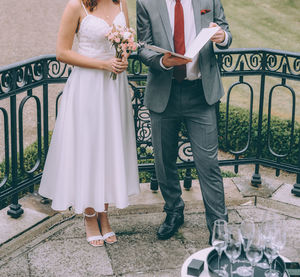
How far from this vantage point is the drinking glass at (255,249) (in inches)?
132

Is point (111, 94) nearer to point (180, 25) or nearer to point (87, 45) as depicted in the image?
point (87, 45)

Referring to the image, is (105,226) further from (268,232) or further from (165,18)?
(268,232)

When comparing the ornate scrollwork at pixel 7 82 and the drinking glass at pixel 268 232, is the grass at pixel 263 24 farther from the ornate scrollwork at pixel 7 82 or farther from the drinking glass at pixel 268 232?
the drinking glass at pixel 268 232

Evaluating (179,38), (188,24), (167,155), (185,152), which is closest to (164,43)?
(179,38)

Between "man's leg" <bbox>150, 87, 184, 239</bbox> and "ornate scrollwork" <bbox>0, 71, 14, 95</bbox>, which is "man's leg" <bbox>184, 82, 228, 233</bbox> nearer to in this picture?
"man's leg" <bbox>150, 87, 184, 239</bbox>

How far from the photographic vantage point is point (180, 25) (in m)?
4.50

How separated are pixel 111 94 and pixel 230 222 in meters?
1.71

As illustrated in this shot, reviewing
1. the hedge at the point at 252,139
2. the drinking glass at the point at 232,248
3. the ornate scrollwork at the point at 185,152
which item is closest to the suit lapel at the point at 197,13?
the ornate scrollwork at the point at 185,152

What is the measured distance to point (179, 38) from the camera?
4516 mm

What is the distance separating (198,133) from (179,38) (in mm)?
791

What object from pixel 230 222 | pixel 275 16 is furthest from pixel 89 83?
pixel 275 16

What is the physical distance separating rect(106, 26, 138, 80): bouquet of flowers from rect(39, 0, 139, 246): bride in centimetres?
8

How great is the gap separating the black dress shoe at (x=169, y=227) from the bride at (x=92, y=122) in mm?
423

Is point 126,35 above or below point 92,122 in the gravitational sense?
above
